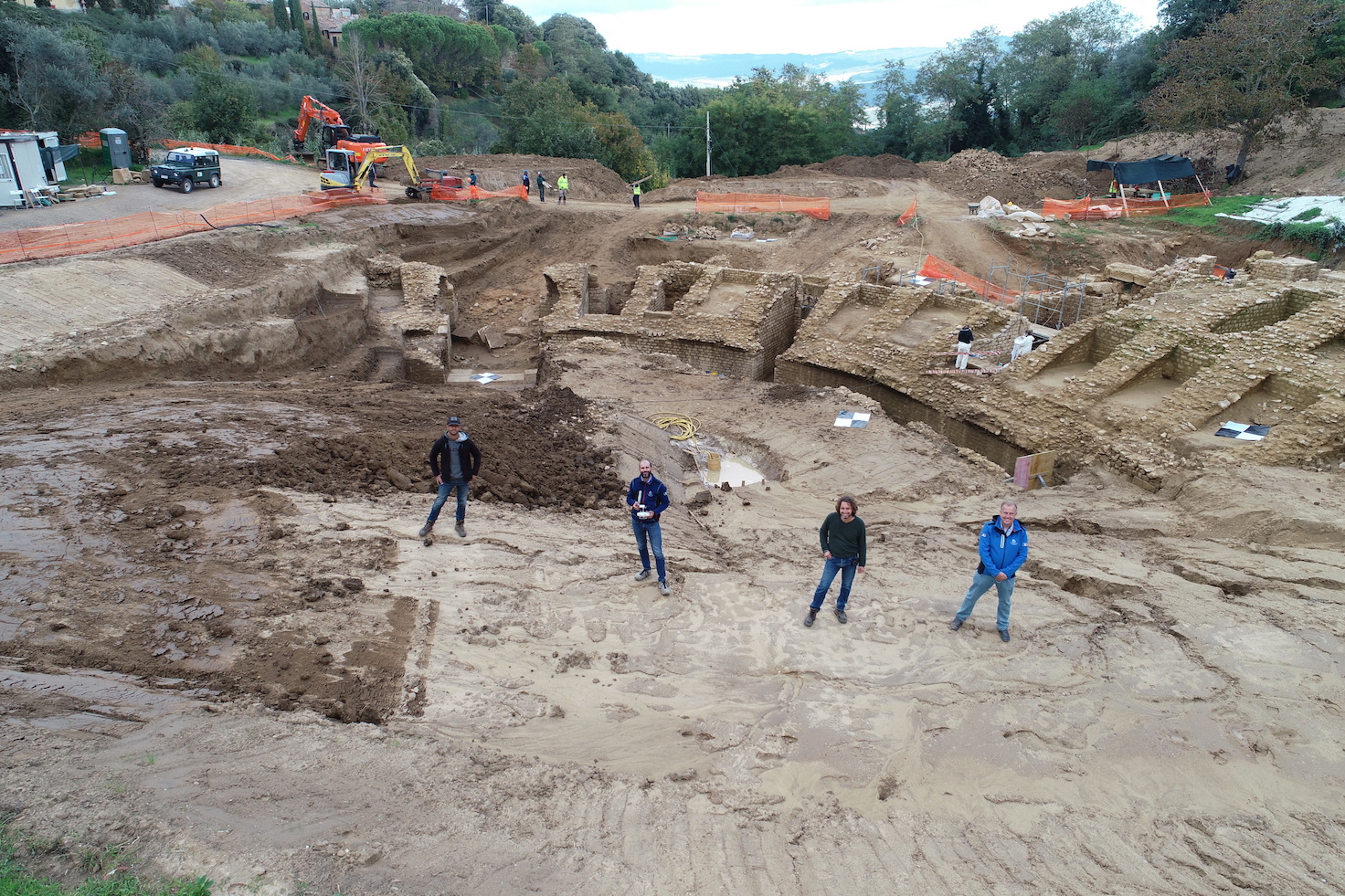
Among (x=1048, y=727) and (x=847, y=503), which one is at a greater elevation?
(x=847, y=503)

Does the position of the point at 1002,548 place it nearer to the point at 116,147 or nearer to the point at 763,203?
the point at 763,203

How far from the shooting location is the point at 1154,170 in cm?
2697

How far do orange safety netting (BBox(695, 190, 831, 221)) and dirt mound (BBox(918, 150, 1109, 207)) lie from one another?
6014 mm

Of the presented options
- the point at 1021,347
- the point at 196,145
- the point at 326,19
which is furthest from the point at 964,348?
the point at 326,19

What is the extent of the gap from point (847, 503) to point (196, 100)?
127ft

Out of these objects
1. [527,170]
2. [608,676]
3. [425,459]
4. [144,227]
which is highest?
[527,170]

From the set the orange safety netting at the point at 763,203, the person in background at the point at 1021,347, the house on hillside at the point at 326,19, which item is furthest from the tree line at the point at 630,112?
the person in background at the point at 1021,347

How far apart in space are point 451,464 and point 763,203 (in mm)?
23820

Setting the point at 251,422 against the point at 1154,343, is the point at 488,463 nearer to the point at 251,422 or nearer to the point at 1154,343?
the point at 251,422

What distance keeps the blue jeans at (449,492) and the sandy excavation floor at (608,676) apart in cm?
26

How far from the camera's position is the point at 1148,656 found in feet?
20.7

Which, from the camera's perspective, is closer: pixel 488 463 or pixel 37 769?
pixel 37 769

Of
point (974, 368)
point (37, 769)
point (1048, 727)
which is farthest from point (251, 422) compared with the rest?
point (974, 368)

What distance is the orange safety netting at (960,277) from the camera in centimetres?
2030
